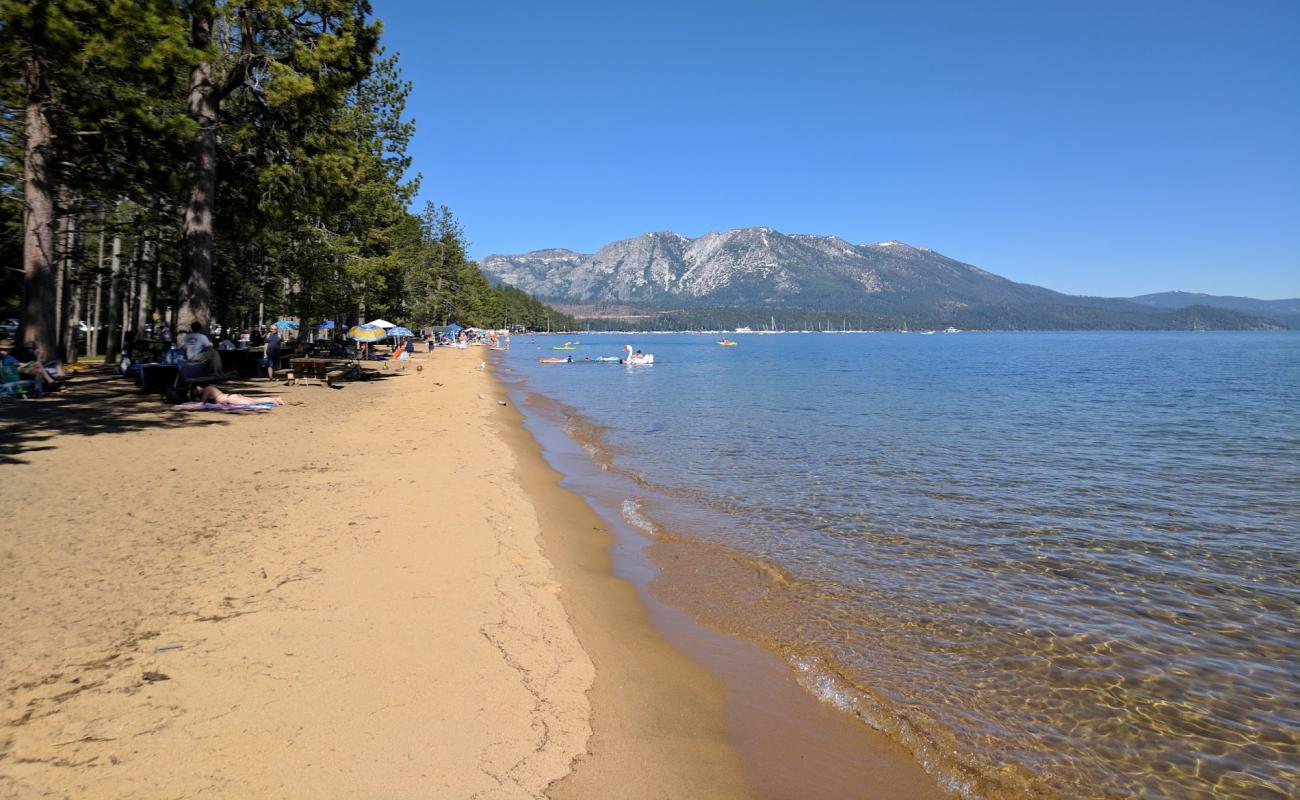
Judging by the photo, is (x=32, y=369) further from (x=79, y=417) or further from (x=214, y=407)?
(x=214, y=407)

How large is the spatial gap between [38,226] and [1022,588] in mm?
19218

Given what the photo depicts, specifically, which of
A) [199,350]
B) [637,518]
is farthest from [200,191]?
[637,518]

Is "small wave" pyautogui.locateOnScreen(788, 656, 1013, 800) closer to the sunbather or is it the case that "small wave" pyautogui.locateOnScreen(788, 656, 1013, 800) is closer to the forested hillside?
the sunbather

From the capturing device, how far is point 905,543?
850cm

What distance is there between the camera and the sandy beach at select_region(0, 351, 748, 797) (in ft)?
10.5

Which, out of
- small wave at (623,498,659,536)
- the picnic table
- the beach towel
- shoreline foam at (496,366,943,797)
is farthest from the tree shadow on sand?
shoreline foam at (496,366,943,797)

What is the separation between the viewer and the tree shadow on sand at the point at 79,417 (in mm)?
9828

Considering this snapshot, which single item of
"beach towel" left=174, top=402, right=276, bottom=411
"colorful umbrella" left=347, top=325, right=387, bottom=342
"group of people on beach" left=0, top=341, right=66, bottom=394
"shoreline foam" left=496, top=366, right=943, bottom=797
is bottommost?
"shoreline foam" left=496, top=366, right=943, bottom=797

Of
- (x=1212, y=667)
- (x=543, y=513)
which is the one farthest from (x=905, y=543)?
(x=543, y=513)

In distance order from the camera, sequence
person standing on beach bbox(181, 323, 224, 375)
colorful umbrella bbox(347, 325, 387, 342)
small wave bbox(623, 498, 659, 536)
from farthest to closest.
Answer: colorful umbrella bbox(347, 325, 387, 342) < person standing on beach bbox(181, 323, 224, 375) < small wave bbox(623, 498, 659, 536)

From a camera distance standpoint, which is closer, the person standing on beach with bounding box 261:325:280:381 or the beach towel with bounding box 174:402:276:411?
the beach towel with bounding box 174:402:276:411

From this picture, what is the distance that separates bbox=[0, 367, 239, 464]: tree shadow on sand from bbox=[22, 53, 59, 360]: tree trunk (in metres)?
1.52

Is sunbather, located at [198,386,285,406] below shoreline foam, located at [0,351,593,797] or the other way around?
the other way around

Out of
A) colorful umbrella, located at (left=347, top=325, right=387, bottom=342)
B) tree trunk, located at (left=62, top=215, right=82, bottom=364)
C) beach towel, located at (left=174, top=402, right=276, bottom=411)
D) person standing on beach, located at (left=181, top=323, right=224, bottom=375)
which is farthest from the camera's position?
colorful umbrella, located at (left=347, top=325, right=387, bottom=342)
